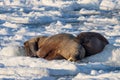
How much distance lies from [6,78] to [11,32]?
457 cm

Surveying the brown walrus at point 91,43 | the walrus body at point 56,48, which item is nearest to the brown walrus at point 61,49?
the walrus body at point 56,48

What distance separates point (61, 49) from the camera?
650 cm

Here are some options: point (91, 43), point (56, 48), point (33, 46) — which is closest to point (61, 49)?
point (56, 48)

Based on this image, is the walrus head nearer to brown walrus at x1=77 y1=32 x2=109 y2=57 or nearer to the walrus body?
the walrus body

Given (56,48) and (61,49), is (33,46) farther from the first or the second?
(61,49)

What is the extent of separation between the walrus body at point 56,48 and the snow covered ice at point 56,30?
0.14 m

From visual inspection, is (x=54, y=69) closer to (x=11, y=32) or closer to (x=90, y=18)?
(x=11, y=32)

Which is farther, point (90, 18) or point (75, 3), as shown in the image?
point (75, 3)

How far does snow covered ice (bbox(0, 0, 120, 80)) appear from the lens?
551 cm

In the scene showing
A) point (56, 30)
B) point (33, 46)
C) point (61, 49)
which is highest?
point (61, 49)

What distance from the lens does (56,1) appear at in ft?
49.9

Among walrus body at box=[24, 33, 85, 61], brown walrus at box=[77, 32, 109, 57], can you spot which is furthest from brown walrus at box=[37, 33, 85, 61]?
brown walrus at box=[77, 32, 109, 57]

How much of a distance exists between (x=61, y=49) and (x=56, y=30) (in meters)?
3.56

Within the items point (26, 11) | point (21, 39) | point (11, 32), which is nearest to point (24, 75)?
point (21, 39)
